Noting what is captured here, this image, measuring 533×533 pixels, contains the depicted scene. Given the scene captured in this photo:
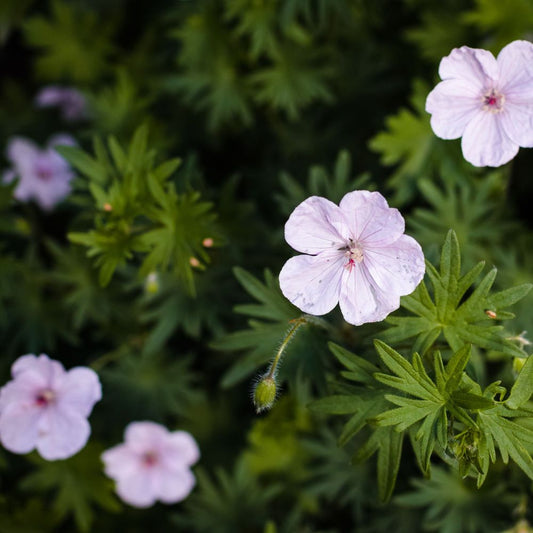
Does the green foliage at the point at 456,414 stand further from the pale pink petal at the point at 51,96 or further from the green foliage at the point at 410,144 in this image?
the pale pink petal at the point at 51,96

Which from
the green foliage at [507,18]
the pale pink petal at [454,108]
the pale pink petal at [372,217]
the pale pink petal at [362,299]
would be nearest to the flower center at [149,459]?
the pale pink petal at [362,299]

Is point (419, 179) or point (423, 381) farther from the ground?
point (423, 381)

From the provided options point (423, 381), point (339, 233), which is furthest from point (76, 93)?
point (423, 381)

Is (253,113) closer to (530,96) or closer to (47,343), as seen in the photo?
(47,343)

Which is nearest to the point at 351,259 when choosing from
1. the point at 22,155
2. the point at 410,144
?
the point at 410,144

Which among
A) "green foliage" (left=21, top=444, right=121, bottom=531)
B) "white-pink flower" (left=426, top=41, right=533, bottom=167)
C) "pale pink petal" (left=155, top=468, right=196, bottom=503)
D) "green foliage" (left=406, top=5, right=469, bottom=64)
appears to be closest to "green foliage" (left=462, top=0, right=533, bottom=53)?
"green foliage" (left=406, top=5, right=469, bottom=64)

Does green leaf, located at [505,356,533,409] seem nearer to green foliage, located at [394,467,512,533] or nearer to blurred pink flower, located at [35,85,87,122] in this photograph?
green foliage, located at [394,467,512,533]
